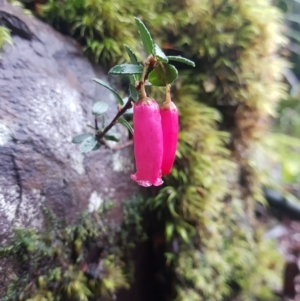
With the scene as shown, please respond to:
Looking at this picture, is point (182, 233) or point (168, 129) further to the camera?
point (182, 233)

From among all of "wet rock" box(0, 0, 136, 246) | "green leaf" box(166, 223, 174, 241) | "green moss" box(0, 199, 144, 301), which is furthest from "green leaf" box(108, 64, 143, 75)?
"green leaf" box(166, 223, 174, 241)

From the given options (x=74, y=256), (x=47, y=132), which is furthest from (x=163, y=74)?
(x=74, y=256)

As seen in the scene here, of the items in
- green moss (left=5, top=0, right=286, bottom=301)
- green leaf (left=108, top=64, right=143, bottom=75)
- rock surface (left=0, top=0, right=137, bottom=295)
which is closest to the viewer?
green leaf (left=108, top=64, right=143, bottom=75)

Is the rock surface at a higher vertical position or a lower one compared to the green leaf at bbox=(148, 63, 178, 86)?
lower

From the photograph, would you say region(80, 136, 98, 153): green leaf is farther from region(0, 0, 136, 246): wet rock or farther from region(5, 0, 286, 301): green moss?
region(5, 0, 286, 301): green moss

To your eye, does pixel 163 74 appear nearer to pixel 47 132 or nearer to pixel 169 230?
pixel 47 132

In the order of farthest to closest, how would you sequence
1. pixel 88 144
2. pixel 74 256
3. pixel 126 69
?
pixel 74 256 → pixel 88 144 → pixel 126 69

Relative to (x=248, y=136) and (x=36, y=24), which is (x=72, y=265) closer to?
(x=36, y=24)
